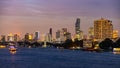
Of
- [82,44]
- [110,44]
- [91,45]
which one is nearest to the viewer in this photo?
[110,44]

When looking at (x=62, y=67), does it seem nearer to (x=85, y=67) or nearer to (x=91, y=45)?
(x=85, y=67)

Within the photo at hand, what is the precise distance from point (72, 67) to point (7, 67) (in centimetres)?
908

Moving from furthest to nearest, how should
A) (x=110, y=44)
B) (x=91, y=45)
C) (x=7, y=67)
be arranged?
(x=91, y=45) → (x=110, y=44) → (x=7, y=67)

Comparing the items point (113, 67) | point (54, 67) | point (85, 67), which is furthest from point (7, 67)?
point (113, 67)

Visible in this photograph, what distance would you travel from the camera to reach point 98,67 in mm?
63062

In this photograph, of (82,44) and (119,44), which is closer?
(119,44)

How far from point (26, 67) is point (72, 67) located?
6554 mm

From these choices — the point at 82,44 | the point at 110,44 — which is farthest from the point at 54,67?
the point at 82,44

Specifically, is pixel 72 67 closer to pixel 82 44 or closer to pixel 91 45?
pixel 91 45

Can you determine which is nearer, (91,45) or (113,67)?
(113,67)

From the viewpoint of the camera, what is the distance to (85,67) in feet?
208

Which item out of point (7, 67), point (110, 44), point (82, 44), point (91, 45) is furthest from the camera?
point (82, 44)

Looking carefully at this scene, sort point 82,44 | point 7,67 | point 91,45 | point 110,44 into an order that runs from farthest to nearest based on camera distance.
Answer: point 82,44, point 91,45, point 110,44, point 7,67

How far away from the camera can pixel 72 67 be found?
62.0 m
